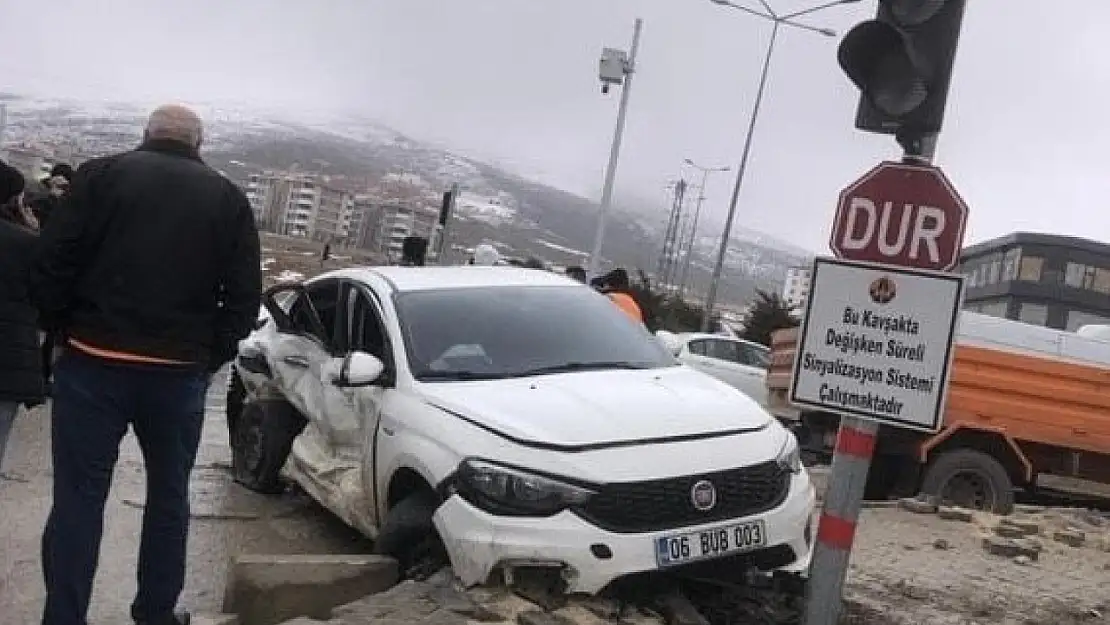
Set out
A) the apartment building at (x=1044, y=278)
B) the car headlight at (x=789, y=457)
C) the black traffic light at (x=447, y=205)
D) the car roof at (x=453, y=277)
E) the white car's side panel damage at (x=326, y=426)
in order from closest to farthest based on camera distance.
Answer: the car headlight at (x=789, y=457), the white car's side panel damage at (x=326, y=426), the car roof at (x=453, y=277), the black traffic light at (x=447, y=205), the apartment building at (x=1044, y=278)

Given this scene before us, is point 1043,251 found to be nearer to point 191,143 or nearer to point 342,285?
point 342,285

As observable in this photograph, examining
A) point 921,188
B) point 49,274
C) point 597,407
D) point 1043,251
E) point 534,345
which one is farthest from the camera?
point 1043,251

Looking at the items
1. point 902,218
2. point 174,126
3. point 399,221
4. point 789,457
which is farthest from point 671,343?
point 399,221

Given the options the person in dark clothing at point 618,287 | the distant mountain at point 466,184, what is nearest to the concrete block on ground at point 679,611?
the person in dark clothing at point 618,287

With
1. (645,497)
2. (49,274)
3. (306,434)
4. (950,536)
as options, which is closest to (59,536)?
(49,274)

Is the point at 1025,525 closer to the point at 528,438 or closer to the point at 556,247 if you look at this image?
the point at 528,438

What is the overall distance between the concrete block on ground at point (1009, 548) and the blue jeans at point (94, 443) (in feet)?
17.3

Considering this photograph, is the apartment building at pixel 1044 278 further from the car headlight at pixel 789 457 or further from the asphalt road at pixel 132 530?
the car headlight at pixel 789 457

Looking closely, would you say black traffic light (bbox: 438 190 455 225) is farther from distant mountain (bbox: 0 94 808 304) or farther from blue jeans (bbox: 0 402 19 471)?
distant mountain (bbox: 0 94 808 304)

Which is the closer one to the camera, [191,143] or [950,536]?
[191,143]

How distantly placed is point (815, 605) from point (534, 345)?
2.04 meters

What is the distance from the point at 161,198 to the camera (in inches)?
169

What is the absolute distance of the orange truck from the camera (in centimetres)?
1069

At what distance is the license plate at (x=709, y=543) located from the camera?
190 inches
